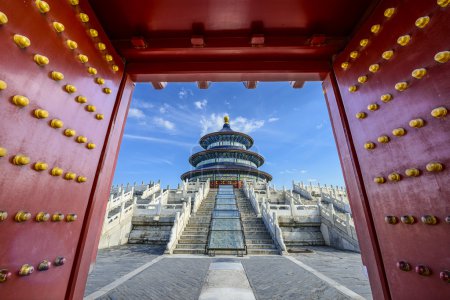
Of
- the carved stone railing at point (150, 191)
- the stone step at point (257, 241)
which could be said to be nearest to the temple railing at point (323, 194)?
the stone step at point (257, 241)

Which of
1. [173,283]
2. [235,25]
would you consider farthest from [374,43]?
[173,283]

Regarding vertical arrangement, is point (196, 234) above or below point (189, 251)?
above

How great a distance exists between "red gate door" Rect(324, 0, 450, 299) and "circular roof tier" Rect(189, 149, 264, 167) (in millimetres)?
32838

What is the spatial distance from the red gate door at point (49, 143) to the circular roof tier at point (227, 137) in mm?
36964

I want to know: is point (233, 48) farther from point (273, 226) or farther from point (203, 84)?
point (273, 226)

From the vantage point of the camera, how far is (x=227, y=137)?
39312 mm

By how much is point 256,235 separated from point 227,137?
2880 centimetres

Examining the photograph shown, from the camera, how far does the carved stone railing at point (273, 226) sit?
392 inches

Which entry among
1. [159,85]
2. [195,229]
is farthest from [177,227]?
[159,85]

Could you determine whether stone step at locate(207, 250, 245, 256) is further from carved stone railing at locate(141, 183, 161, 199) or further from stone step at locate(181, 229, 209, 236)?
carved stone railing at locate(141, 183, 161, 199)

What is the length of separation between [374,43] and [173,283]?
6141 millimetres

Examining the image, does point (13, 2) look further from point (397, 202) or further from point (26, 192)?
point (397, 202)

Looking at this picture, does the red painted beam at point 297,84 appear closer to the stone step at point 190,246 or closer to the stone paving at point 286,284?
the stone paving at point 286,284

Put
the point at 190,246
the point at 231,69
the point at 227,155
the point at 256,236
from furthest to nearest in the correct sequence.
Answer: the point at 227,155 → the point at 256,236 → the point at 190,246 → the point at 231,69
